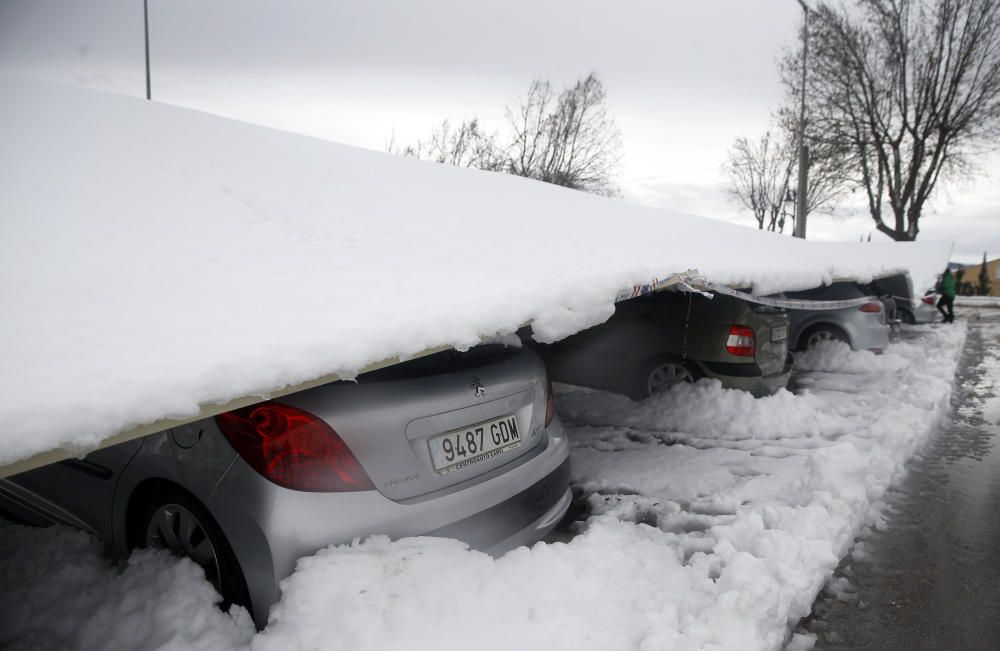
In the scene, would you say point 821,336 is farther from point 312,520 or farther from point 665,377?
point 312,520

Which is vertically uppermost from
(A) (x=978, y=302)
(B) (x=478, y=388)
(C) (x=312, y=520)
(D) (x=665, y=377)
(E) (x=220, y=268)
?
(E) (x=220, y=268)

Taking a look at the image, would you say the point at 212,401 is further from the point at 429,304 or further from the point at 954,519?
the point at 954,519

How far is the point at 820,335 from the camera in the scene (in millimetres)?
9375

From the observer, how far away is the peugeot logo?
2.65m

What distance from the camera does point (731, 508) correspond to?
3783 millimetres

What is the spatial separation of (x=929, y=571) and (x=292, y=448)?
342cm

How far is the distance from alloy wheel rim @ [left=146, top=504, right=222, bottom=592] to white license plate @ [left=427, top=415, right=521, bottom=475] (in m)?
0.92

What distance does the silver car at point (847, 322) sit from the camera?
8984 mm

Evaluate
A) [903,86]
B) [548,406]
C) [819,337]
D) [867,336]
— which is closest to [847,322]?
[867,336]

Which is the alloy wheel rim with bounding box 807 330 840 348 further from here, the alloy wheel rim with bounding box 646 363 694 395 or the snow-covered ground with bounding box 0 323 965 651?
the snow-covered ground with bounding box 0 323 965 651

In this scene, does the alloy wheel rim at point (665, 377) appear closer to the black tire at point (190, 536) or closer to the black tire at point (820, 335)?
the black tire at point (820, 335)

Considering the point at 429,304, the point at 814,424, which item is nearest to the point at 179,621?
the point at 429,304

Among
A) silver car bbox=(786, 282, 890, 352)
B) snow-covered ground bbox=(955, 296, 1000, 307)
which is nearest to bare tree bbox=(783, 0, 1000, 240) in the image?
snow-covered ground bbox=(955, 296, 1000, 307)

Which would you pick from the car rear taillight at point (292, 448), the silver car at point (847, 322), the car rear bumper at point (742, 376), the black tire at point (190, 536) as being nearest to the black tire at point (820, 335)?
the silver car at point (847, 322)
